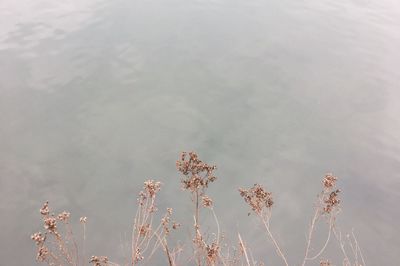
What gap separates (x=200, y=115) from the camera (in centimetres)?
1338

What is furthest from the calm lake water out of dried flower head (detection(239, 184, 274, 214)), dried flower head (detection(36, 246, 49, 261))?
dried flower head (detection(36, 246, 49, 261))

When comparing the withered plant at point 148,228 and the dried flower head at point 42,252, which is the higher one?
the dried flower head at point 42,252

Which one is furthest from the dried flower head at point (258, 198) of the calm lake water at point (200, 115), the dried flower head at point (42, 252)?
the dried flower head at point (42, 252)

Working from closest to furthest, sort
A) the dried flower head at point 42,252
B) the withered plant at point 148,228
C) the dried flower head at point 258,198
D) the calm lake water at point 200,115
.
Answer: the dried flower head at point 42,252 → the withered plant at point 148,228 → the dried flower head at point 258,198 → the calm lake water at point 200,115

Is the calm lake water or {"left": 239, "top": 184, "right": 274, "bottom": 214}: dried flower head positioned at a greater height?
{"left": 239, "top": 184, "right": 274, "bottom": 214}: dried flower head

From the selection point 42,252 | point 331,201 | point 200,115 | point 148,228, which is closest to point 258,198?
point 331,201

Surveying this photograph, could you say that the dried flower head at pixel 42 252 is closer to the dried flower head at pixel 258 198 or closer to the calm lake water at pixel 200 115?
the dried flower head at pixel 258 198

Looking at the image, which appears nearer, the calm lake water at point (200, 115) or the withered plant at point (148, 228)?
the withered plant at point (148, 228)

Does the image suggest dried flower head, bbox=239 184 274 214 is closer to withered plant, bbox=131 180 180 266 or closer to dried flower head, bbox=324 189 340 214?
dried flower head, bbox=324 189 340 214

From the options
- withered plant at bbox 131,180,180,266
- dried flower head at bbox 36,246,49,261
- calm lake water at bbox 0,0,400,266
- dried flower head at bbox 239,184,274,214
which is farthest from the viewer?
calm lake water at bbox 0,0,400,266

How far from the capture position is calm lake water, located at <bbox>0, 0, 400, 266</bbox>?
390 inches

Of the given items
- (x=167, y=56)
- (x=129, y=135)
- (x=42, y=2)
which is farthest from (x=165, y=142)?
(x=42, y=2)

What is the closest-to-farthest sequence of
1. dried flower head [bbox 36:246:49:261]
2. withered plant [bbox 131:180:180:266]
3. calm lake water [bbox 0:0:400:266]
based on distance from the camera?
dried flower head [bbox 36:246:49:261] < withered plant [bbox 131:180:180:266] < calm lake water [bbox 0:0:400:266]

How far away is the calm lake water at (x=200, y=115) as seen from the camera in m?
9.90
